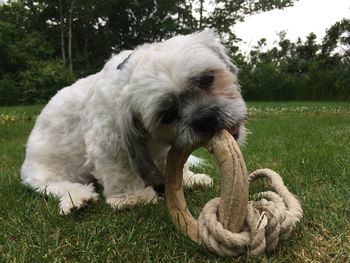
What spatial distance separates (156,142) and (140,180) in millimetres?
401

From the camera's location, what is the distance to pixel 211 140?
2.87 meters

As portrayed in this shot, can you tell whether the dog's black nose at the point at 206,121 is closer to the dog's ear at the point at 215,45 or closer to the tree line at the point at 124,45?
the dog's ear at the point at 215,45

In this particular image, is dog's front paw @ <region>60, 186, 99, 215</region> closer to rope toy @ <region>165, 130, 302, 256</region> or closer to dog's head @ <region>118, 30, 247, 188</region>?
dog's head @ <region>118, 30, 247, 188</region>

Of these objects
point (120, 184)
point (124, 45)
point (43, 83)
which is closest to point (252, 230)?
point (120, 184)

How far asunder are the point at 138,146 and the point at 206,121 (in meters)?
0.69

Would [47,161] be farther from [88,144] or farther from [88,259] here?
[88,259]

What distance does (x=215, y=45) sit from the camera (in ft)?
12.0

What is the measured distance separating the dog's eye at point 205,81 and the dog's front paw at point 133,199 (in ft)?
A: 3.04

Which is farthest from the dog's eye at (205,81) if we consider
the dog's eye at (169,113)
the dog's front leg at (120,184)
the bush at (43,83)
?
the bush at (43,83)

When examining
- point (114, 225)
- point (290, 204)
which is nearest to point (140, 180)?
point (114, 225)

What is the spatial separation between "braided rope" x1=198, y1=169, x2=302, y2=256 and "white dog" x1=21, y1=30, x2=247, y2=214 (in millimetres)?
566

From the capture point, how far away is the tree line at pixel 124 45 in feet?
85.4

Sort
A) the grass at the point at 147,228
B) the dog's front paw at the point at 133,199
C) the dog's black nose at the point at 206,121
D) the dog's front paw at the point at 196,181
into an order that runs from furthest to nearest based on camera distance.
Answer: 1. the dog's front paw at the point at 196,181
2. the dog's front paw at the point at 133,199
3. the dog's black nose at the point at 206,121
4. the grass at the point at 147,228

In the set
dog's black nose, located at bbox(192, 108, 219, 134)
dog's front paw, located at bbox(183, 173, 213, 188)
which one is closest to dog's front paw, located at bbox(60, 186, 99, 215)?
dog's front paw, located at bbox(183, 173, 213, 188)
